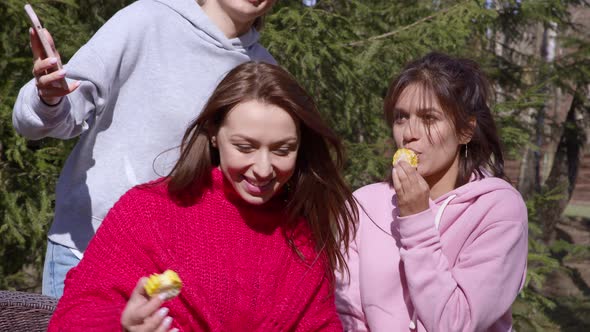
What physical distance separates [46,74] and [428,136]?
1132 millimetres

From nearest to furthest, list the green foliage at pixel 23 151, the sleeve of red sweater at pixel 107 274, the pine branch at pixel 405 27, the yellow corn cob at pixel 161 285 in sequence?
the yellow corn cob at pixel 161 285 → the sleeve of red sweater at pixel 107 274 → the green foliage at pixel 23 151 → the pine branch at pixel 405 27

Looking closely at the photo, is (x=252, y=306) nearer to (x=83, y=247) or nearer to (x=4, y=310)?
(x=83, y=247)

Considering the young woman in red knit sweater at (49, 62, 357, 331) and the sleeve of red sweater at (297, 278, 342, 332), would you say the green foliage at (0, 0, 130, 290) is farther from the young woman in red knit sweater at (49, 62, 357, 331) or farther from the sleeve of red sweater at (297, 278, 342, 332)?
the sleeve of red sweater at (297, 278, 342, 332)

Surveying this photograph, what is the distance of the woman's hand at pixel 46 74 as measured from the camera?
1.93 m

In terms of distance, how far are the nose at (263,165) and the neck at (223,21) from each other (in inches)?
22.4

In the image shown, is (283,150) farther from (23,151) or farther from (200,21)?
(23,151)

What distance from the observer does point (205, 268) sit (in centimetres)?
204

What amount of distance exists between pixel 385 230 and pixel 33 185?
246cm

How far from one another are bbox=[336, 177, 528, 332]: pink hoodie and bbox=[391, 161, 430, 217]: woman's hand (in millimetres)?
30

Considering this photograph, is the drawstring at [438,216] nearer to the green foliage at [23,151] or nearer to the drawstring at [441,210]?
the drawstring at [441,210]

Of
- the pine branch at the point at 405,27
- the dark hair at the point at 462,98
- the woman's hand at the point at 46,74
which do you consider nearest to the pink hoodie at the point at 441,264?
the dark hair at the point at 462,98

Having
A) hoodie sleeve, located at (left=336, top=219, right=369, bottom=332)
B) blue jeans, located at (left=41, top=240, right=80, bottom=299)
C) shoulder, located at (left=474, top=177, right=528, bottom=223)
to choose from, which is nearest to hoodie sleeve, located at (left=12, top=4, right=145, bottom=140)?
blue jeans, located at (left=41, top=240, right=80, bottom=299)

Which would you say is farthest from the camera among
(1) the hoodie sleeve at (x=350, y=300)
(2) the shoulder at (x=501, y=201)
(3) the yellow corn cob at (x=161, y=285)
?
(1) the hoodie sleeve at (x=350, y=300)

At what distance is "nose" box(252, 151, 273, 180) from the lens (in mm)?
1995
